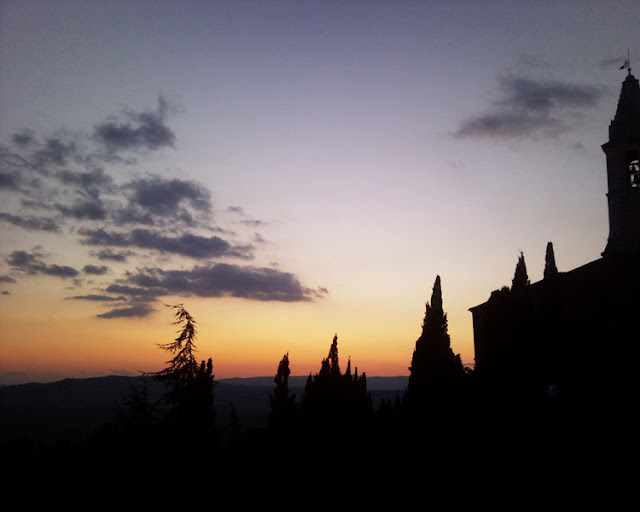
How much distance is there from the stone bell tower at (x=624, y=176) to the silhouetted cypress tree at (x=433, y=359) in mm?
12063

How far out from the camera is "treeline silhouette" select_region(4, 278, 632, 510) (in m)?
11.9

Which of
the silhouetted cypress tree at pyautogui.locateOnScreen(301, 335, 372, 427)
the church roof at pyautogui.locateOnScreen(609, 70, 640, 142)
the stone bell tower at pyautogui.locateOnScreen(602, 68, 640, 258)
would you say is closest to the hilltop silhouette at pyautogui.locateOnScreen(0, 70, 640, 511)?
the stone bell tower at pyautogui.locateOnScreen(602, 68, 640, 258)

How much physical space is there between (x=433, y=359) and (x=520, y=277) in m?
8.01

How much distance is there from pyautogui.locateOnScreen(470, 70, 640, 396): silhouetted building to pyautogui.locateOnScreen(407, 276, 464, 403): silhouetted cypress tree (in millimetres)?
3875

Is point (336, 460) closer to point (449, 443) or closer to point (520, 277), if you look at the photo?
point (449, 443)

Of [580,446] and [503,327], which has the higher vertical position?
[503,327]

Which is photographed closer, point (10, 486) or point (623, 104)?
point (10, 486)

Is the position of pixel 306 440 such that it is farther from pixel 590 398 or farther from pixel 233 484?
pixel 590 398

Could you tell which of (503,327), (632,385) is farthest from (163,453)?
(503,327)

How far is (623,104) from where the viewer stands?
3238 centimetres

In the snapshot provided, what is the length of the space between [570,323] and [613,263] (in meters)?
5.09

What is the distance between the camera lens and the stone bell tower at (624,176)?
3072 centimetres

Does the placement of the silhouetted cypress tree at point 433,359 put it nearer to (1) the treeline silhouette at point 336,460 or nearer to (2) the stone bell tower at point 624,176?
(1) the treeline silhouette at point 336,460

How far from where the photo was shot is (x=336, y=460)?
1558 centimetres
